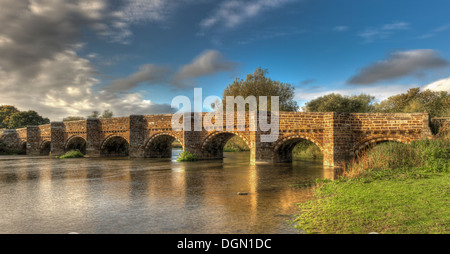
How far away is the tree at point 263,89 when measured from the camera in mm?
39406

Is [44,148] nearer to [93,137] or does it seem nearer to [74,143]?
[74,143]

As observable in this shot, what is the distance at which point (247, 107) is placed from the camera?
131 feet

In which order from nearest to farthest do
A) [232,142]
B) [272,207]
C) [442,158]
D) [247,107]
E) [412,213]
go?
[412,213] < [272,207] < [442,158] < [247,107] < [232,142]

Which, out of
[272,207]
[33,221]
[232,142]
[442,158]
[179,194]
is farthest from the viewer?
[232,142]

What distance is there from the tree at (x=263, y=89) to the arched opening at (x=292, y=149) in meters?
11.3

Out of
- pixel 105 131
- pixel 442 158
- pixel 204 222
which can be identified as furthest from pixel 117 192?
pixel 105 131

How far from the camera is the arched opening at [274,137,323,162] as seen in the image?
843 inches

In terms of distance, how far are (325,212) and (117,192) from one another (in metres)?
6.75

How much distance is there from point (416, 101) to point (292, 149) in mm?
19042

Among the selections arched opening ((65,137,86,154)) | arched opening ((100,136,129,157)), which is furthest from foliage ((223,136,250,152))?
arched opening ((65,137,86,154))

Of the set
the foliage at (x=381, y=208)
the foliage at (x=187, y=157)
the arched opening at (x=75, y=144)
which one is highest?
the arched opening at (x=75, y=144)

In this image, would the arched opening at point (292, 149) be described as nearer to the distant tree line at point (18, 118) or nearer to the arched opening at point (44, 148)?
the arched opening at point (44, 148)

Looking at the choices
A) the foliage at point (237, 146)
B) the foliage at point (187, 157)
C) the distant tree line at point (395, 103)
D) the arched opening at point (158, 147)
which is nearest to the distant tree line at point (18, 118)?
the arched opening at point (158, 147)
